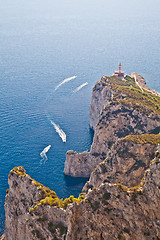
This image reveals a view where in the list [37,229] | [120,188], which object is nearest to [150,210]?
[120,188]

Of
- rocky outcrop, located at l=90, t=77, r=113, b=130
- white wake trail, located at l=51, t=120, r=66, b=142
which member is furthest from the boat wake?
rocky outcrop, located at l=90, t=77, r=113, b=130

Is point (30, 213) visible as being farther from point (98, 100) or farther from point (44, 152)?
point (98, 100)

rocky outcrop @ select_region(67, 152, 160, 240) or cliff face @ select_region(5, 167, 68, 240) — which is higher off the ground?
cliff face @ select_region(5, 167, 68, 240)

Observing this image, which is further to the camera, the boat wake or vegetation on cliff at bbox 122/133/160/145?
the boat wake

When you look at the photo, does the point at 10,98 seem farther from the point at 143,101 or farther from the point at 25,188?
the point at 25,188

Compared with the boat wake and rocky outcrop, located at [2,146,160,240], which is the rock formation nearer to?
rocky outcrop, located at [2,146,160,240]

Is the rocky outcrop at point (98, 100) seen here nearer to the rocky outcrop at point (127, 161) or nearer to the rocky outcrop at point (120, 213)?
the rocky outcrop at point (127, 161)

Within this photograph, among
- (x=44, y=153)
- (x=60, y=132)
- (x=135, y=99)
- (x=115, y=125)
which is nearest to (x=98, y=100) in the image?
(x=60, y=132)

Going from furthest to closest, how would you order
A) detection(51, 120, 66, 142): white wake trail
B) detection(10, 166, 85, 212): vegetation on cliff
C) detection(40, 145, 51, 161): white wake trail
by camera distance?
detection(51, 120, 66, 142): white wake trail
detection(40, 145, 51, 161): white wake trail
detection(10, 166, 85, 212): vegetation on cliff
